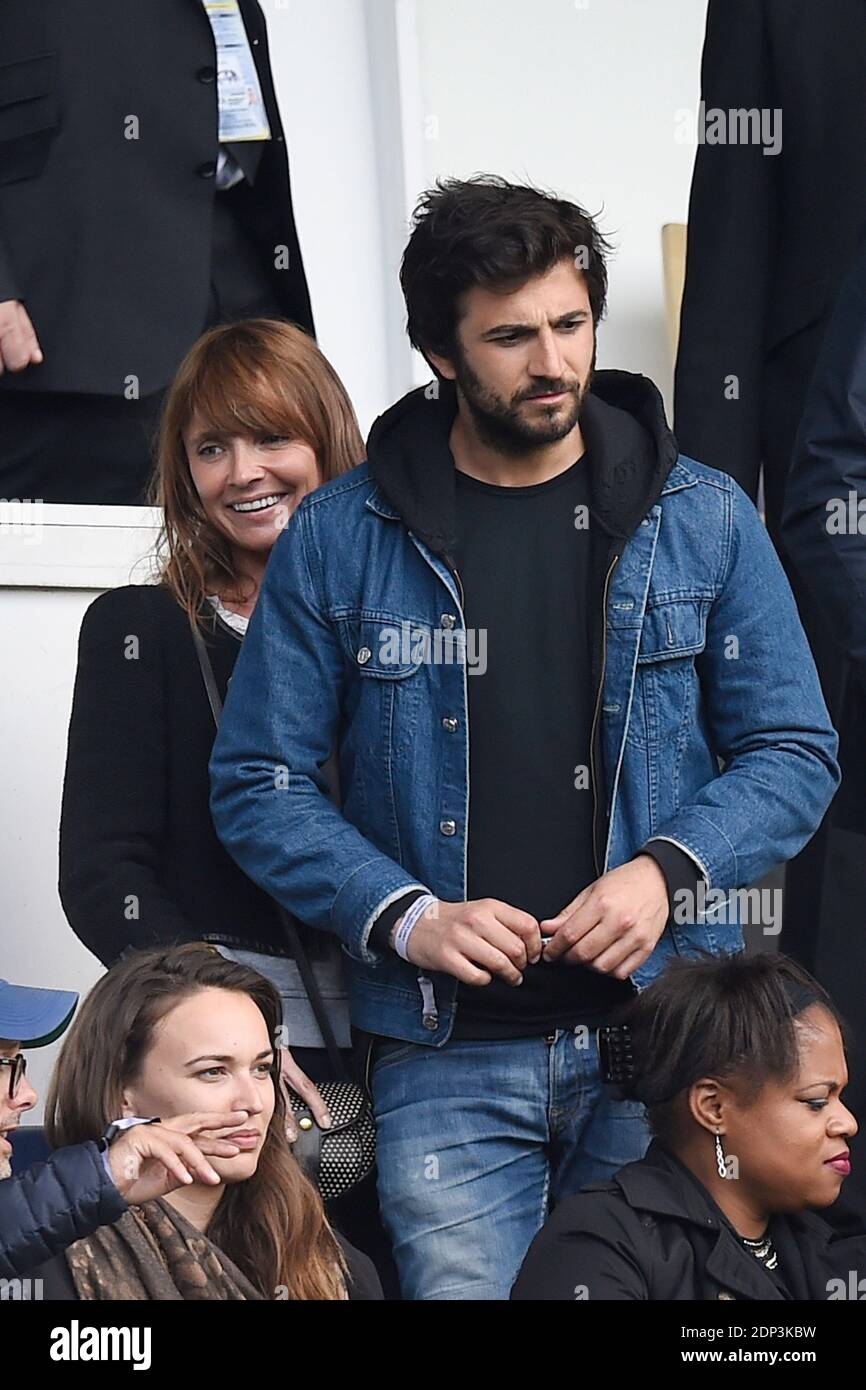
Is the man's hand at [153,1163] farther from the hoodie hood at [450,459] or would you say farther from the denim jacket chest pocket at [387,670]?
the hoodie hood at [450,459]

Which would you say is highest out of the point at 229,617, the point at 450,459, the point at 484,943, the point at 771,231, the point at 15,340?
the point at 771,231

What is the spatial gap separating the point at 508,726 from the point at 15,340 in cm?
132

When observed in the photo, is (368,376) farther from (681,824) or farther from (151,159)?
(681,824)

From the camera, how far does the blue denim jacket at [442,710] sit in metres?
2.92

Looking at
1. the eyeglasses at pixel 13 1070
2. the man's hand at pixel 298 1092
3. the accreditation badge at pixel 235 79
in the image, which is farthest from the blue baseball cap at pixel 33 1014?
the accreditation badge at pixel 235 79

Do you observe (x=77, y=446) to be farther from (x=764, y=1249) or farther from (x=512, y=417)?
(x=764, y=1249)

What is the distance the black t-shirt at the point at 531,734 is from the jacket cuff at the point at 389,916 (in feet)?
0.33

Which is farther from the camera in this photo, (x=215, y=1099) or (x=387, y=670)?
(x=387, y=670)

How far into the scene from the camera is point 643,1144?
116 inches

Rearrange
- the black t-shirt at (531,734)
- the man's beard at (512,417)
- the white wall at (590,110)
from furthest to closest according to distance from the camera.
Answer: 1. the white wall at (590,110)
2. the man's beard at (512,417)
3. the black t-shirt at (531,734)

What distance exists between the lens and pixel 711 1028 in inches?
116

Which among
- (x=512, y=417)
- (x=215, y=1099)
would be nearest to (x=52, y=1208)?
(x=215, y=1099)
